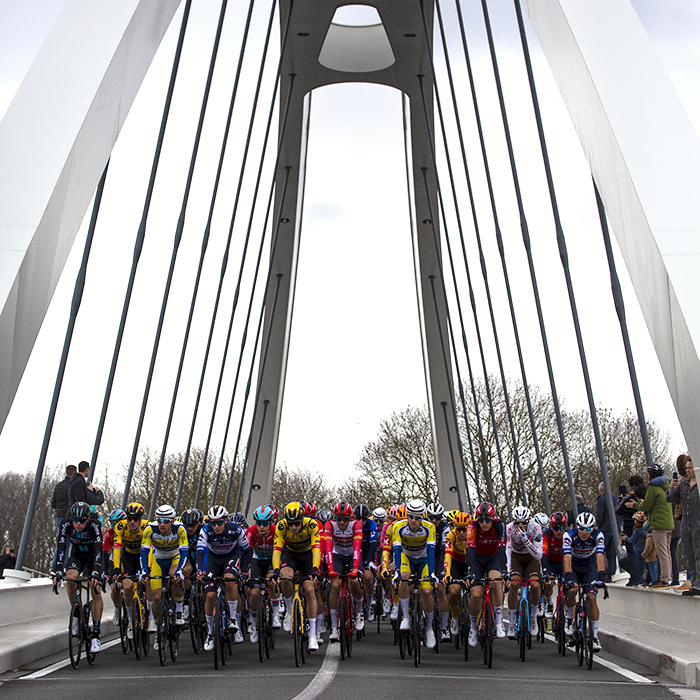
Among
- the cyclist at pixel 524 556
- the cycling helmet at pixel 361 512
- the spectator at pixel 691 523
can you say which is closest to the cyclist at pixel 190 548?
the cycling helmet at pixel 361 512

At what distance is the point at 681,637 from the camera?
10344mm

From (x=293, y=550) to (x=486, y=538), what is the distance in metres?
2.29

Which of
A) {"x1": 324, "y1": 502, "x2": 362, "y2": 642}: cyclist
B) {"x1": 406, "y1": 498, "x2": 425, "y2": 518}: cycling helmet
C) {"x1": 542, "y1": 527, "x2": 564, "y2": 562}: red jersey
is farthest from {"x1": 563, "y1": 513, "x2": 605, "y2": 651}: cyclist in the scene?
{"x1": 324, "y1": 502, "x2": 362, "y2": 642}: cyclist

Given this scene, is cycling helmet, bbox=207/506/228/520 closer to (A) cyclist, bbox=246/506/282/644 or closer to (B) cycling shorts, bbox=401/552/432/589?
(A) cyclist, bbox=246/506/282/644

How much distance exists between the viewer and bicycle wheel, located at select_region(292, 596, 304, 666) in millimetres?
9461

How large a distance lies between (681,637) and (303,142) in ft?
61.5

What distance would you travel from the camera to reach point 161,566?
1166 cm

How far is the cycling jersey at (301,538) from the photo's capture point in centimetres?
1088

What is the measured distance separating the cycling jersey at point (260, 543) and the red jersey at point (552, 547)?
3545 mm

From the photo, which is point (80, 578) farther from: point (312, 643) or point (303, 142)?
point (303, 142)

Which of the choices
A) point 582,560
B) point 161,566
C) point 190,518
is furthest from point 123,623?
point 582,560

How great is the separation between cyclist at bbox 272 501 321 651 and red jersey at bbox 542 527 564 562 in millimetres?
3191

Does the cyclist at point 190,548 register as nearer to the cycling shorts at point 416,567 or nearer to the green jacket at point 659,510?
the cycling shorts at point 416,567

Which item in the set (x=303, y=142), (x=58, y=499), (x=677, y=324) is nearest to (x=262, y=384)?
(x=303, y=142)
